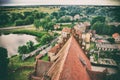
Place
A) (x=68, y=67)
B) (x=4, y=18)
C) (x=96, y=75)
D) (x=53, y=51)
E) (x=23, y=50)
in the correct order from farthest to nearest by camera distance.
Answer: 1. (x=4, y=18)
2. (x=23, y=50)
3. (x=53, y=51)
4. (x=96, y=75)
5. (x=68, y=67)

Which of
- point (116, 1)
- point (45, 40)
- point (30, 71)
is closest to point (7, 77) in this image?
point (30, 71)

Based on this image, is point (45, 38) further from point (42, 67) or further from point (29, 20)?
point (42, 67)

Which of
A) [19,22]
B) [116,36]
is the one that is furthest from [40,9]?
[116,36]

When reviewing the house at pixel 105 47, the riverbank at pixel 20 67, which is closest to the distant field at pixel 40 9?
the riverbank at pixel 20 67

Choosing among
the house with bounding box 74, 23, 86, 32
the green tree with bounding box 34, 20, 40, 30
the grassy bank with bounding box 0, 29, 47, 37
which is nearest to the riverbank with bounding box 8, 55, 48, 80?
the grassy bank with bounding box 0, 29, 47, 37

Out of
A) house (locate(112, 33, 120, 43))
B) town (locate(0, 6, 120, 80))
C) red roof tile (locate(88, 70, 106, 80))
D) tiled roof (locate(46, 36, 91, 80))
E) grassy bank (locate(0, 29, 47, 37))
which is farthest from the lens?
grassy bank (locate(0, 29, 47, 37))

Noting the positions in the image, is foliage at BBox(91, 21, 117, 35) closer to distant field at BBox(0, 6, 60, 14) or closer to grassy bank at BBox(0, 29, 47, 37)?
distant field at BBox(0, 6, 60, 14)

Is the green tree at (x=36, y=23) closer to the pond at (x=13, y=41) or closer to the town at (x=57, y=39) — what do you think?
the town at (x=57, y=39)
